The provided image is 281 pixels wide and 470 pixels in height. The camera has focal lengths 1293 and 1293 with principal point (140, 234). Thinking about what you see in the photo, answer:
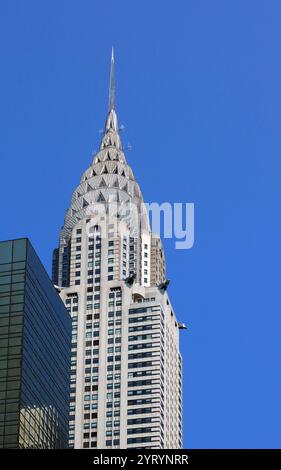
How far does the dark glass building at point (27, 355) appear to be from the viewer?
135 m

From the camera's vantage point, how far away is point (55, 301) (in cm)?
15925

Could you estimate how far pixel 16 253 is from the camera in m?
143

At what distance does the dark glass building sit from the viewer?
444ft

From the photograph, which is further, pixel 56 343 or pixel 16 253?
pixel 56 343

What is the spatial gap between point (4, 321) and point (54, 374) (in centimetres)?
1720

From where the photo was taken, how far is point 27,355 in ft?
462
